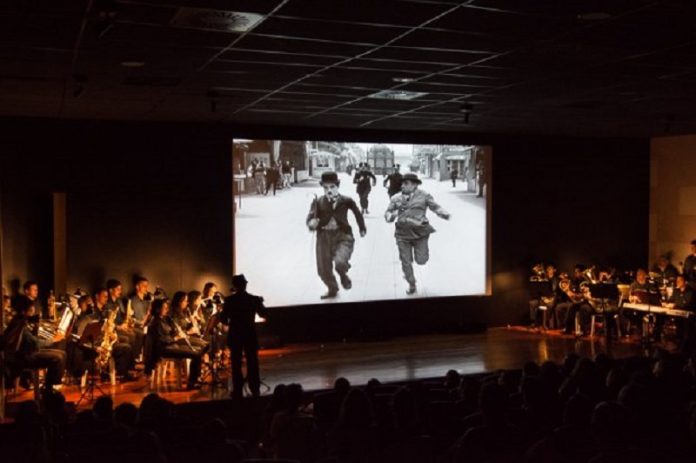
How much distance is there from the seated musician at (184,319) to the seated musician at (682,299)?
7.79 metres

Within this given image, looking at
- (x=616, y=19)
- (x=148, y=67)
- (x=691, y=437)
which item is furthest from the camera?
(x=148, y=67)

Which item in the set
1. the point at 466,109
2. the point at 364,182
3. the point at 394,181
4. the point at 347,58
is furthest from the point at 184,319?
the point at 394,181

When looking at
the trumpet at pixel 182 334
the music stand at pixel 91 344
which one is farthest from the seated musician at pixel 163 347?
the music stand at pixel 91 344

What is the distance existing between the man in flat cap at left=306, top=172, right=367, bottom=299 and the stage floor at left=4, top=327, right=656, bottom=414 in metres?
1.30

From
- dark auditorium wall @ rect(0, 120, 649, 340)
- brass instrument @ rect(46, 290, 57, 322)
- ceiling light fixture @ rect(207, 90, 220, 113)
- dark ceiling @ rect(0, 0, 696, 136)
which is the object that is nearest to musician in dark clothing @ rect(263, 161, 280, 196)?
dark auditorium wall @ rect(0, 120, 649, 340)

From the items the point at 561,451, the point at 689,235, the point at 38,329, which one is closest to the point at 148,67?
the point at 38,329

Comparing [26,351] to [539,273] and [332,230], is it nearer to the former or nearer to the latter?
[332,230]

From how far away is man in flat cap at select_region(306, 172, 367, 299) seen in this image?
14758 millimetres

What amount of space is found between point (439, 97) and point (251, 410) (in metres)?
4.59

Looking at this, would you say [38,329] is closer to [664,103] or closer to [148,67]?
[148,67]

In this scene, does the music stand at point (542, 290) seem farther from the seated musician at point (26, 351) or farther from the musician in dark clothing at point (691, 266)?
the seated musician at point (26, 351)

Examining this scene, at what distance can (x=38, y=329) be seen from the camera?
34.0ft

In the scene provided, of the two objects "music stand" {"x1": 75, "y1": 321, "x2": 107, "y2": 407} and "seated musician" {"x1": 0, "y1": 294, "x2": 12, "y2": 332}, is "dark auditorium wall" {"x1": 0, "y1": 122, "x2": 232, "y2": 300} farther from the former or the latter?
"music stand" {"x1": 75, "y1": 321, "x2": 107, "y2": 407}

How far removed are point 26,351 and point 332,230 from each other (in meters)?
6.49
